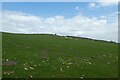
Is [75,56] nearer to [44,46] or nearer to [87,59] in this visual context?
[87,59]

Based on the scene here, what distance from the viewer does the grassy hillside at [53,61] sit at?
33125mm

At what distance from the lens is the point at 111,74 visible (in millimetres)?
35219

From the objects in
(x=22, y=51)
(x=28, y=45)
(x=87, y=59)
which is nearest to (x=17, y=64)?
(x=22, y=51)

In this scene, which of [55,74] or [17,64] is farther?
[17,64]

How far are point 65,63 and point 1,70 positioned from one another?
942 cm

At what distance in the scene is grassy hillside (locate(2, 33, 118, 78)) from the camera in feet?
109

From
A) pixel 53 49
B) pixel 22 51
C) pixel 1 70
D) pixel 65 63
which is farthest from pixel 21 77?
pixel 53 49

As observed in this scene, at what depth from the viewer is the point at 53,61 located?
3944cm

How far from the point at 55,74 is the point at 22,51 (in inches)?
564

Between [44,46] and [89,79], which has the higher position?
[44,46]

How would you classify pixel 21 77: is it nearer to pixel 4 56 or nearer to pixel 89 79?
pixel 89 79

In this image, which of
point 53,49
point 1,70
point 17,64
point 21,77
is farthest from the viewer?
point 53,49

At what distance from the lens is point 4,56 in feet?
133

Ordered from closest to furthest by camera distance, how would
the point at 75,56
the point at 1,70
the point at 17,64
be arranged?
the point at 1,70
the point at 17,64
the point at 75,56
